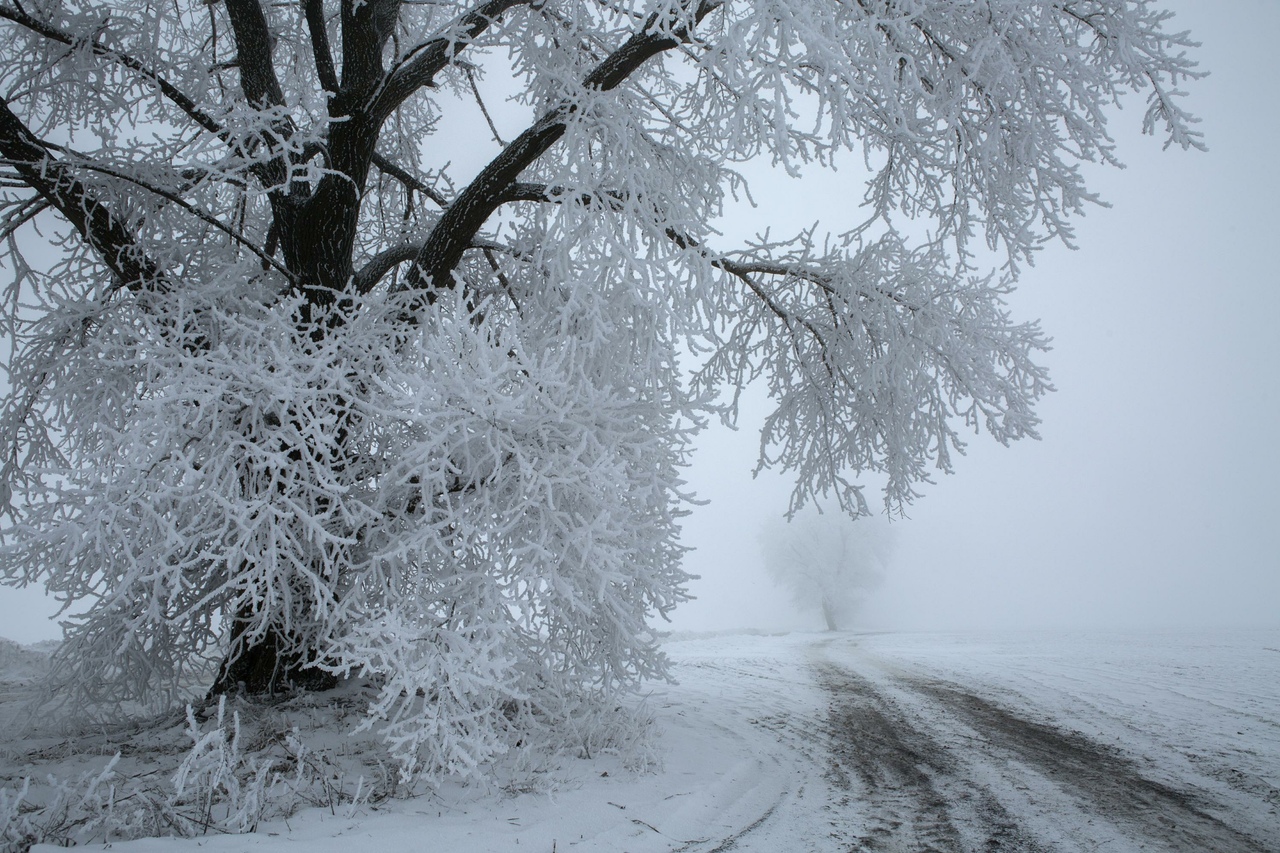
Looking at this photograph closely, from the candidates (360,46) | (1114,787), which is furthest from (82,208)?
(1114,787)

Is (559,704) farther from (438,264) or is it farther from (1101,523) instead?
(1101,523)

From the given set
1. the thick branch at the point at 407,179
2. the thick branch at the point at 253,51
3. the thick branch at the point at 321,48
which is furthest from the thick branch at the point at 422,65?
the thick branch at the point at 407,179

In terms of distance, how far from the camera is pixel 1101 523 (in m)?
65.8

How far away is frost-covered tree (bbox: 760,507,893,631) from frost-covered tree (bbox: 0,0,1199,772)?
25.9 metres

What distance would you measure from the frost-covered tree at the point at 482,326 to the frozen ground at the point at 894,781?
0.48 m

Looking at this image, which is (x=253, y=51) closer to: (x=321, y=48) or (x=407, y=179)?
(x=321, y=48)

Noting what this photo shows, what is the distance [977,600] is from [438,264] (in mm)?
62884

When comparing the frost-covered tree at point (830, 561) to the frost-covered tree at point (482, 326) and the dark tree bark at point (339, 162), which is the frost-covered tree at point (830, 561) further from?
the dark tree bark at point (339, 162)

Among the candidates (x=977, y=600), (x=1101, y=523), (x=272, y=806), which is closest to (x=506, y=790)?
(x=272, y=806)

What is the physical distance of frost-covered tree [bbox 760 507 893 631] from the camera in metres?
31.4

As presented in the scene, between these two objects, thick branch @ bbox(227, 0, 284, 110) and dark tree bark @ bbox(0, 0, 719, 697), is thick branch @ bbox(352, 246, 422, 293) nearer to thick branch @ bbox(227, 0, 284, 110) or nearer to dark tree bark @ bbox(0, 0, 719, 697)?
dark tree bark @ bbox(0, 0, 719, 697)

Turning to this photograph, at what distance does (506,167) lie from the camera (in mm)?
5344

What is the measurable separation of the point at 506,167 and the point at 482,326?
7.44 ft

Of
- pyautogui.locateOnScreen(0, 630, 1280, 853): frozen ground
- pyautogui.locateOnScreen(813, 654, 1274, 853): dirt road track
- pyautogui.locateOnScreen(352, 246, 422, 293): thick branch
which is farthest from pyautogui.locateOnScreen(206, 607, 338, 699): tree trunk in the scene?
pyautogui.locateOnScreen(813, 654, 1274, 853): dirt road track
